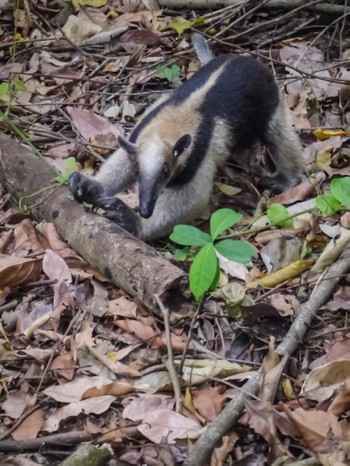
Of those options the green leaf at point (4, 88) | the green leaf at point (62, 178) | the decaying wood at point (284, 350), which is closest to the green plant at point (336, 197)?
the decaying wood at point (284, 350)

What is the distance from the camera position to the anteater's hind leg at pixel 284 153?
20.0 feet

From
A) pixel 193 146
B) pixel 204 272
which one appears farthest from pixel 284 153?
pixel 204 272

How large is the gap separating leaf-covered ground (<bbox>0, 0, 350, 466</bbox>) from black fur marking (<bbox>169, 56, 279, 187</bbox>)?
412mm

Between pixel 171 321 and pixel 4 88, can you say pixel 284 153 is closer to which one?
pixel 171 321

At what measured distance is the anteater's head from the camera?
5.23 metres

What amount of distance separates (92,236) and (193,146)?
1154 millimetres

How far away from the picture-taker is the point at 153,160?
5.26 metres

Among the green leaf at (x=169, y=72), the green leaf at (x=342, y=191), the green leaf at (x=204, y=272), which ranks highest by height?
the green leaf at (x=342, y=191)

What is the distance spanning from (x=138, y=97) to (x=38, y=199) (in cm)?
210

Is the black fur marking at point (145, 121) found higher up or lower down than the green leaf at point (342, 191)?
lower down

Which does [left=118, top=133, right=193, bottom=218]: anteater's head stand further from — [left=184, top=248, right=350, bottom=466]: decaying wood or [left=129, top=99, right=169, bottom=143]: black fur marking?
[left=184, top=248, right=350, bottom=466]: decaying wood

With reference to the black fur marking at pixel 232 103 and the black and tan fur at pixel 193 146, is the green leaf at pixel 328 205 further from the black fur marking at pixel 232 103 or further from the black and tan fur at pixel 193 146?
the black fur marking at pixel 232 103

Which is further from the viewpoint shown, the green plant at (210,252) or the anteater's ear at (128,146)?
the anteater's ear at (128,146)

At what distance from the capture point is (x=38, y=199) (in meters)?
5.40
